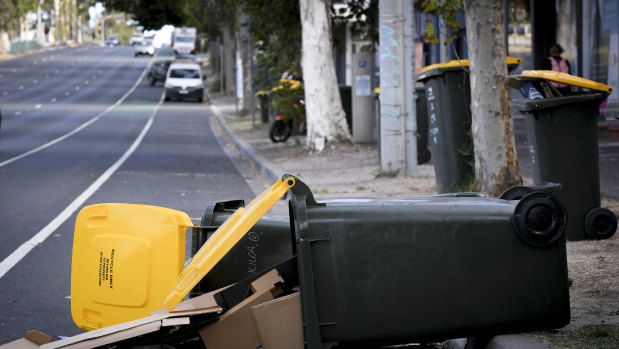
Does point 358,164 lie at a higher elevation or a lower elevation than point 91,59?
lower

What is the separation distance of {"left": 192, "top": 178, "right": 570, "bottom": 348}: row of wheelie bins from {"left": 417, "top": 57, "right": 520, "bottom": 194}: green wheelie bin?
5830mm

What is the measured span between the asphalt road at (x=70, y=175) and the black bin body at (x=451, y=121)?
2822mm

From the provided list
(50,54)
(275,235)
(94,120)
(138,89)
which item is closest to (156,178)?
(275,235)

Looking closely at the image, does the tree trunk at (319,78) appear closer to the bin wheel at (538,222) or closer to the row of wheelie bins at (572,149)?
the row of wheelie bins at (572,149)

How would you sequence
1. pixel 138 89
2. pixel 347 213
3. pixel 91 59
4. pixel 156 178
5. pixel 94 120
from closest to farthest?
pixel 347 213
pixel 156 178
pixel 94 120
pixel 138 89
pixel 91 59

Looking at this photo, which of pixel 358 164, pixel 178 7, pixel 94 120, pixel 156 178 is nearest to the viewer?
pixel 156 178

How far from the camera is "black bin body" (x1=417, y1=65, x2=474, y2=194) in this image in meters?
10.7

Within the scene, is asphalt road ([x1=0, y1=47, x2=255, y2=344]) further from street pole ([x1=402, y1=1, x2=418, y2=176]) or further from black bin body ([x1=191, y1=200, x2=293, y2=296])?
street pole ([x1=402, y1=1, x2=418, y2=176])

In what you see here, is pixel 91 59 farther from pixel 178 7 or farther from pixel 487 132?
pixel 487 132

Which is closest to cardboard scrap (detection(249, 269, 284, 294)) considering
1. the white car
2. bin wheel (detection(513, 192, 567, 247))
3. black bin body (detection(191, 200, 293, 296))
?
black bin body (detection(191, 200, 293, 296))

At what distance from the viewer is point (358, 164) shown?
1833cm

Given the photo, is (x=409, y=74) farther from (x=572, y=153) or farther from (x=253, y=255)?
(x=253, y=255)


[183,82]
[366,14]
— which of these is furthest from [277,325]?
[183,82]

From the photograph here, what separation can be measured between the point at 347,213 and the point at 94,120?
33583mm
